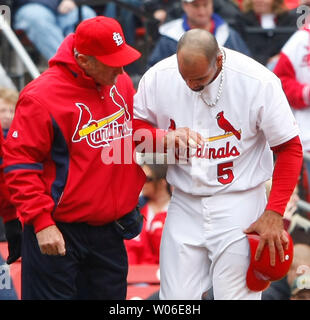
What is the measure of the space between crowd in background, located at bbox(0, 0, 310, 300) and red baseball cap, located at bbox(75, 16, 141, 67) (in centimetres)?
139

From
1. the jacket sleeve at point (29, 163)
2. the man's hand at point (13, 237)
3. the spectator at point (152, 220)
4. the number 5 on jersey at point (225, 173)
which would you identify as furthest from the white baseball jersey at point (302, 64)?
the jacket sleeve at point (29, 163)

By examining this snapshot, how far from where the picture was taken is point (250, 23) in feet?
27.9

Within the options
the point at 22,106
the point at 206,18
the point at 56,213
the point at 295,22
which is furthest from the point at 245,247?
the point at 295,22

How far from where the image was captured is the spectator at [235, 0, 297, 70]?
8.41m

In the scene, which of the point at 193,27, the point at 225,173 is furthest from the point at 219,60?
the point at 193,27

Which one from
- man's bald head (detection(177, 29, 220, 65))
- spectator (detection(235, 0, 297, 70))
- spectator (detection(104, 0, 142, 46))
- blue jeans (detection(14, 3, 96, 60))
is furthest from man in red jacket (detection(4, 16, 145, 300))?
spectator (detection(104, 0, 142, 46))

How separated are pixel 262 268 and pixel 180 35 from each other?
2898mm

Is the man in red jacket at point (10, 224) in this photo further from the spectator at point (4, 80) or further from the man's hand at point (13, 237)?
the spectator at point (4, 80)

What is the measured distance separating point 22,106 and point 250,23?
418 centimetres

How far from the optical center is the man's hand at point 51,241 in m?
4.68

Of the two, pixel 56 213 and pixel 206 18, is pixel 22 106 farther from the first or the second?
pixel 206 18

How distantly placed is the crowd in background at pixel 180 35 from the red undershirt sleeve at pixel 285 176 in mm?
1059

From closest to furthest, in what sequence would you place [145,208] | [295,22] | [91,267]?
[91,267] → [145,208] → [295,22]

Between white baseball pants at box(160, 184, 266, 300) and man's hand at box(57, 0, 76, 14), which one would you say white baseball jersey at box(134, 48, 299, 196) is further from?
man's hand at box(57, 0, 76, 14)
